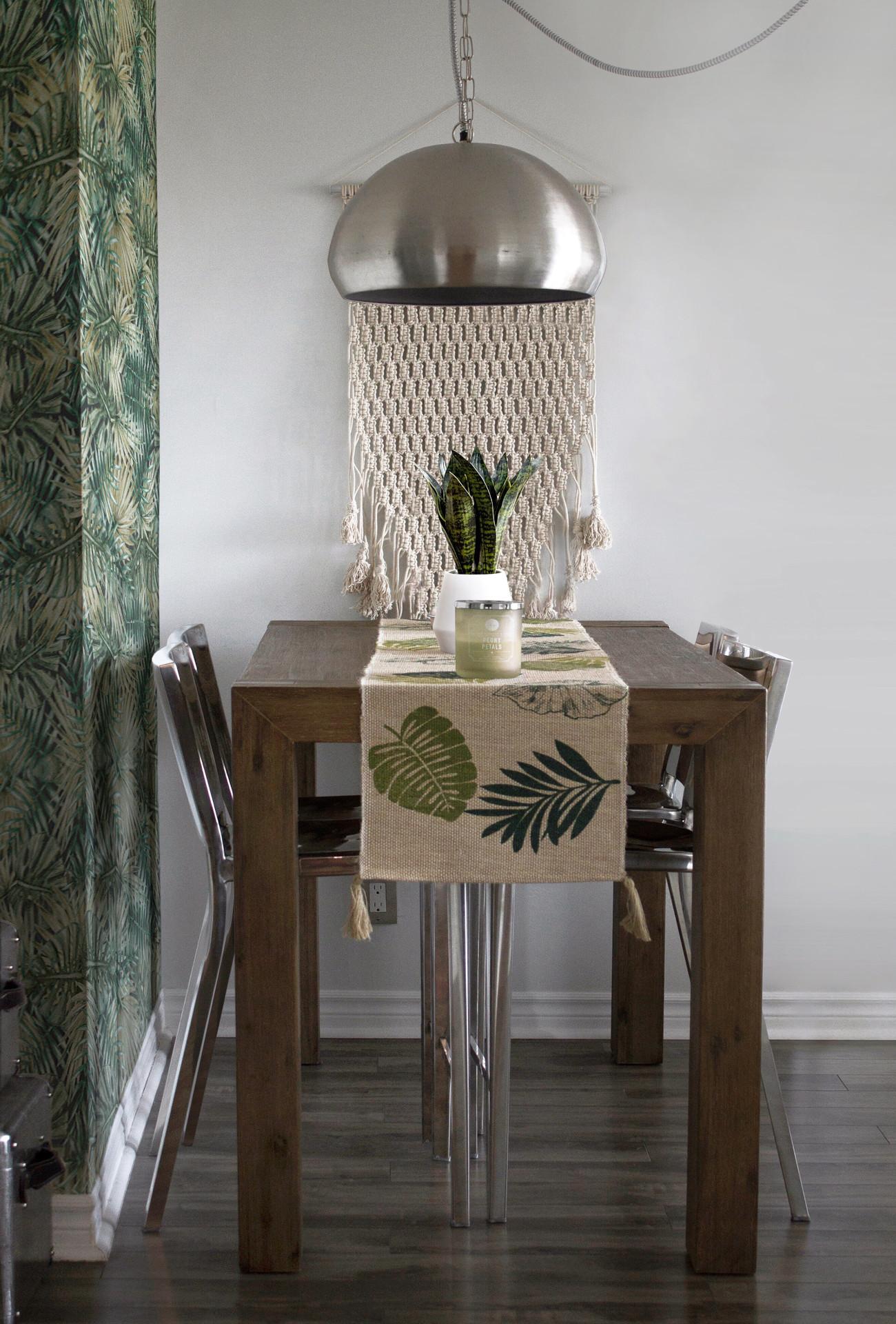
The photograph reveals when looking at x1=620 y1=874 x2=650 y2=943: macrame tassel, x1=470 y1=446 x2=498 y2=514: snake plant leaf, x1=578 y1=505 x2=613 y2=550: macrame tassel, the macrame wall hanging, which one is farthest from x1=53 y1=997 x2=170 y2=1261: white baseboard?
x1=578 y1=505 x2=613 y2=550: macrame tassel

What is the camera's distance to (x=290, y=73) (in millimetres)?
2625

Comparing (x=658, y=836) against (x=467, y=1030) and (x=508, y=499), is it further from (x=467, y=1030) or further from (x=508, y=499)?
(x=508, y=499)

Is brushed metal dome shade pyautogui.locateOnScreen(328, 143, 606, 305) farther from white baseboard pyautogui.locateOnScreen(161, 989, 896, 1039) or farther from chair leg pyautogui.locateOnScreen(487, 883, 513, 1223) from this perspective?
white baseboard pyautogui.locateOnScreen(161, 989, 896, 1039)

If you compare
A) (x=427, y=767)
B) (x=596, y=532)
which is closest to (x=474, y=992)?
(x=427, y=767)

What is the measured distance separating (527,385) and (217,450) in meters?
0.68

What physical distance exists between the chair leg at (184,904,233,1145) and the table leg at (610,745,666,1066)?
829 mm

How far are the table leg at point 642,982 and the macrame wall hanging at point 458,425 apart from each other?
0.55 metres

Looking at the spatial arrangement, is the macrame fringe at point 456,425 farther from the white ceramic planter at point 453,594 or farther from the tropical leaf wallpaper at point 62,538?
the tropical leaf wallpaper at point 62,538

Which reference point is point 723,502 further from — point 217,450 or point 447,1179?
point 447,1179

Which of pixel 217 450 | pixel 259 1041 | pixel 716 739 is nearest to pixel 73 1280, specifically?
pixel 259 1041

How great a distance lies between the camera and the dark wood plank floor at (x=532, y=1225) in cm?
181

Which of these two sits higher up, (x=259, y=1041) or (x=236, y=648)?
(x=236, y=648)

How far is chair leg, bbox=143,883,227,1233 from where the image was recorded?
204cm

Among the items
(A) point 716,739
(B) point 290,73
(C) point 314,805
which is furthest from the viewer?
(B) point 290,73
